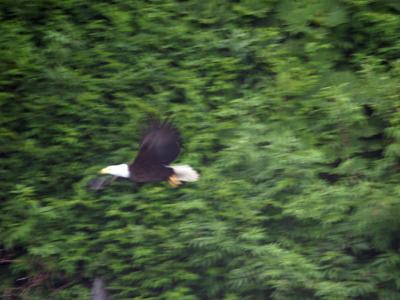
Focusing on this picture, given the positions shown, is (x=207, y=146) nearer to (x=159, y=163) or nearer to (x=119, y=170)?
(x=159, y=163)

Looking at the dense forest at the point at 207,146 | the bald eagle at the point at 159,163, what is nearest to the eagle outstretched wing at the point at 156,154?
the bald eagle at the point at 159,163

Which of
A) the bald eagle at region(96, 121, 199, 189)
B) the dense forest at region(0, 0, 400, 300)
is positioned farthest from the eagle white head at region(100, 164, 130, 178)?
the dense forest at region(0, 0, 400, 300)

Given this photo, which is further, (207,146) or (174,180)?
(207,146)

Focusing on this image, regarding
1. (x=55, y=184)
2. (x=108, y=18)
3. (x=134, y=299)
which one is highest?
(x=108, y=18)

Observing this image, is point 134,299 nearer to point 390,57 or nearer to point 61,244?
point 61,244

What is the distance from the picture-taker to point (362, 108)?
17.2ft

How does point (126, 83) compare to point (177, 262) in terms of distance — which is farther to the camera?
point (126, 83)

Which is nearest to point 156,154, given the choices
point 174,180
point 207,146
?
point 174,180

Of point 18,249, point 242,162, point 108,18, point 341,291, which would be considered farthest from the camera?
point 108,18

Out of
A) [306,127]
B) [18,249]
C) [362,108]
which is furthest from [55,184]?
[362,108]

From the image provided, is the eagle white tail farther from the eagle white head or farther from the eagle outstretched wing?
the eagle white head

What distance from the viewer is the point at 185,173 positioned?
5215mm

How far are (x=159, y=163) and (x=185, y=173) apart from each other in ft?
0.55

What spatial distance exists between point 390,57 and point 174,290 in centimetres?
204
